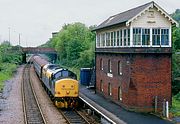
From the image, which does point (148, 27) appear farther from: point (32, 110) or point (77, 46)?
point (77, 46)

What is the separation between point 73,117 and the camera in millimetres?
26703

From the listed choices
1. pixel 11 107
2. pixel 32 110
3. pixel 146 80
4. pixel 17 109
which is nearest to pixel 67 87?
pixel 32 110

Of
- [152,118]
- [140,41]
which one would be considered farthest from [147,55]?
[152,118]

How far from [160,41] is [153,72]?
2.25 metres

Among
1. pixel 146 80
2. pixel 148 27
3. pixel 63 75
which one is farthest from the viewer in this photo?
pixel 63 75

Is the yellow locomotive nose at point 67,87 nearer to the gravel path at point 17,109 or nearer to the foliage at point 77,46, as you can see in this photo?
the gravel path at point 17,109

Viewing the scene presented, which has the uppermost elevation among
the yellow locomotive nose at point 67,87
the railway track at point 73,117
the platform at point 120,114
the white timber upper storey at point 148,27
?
the white timber upper storey at point 148,27

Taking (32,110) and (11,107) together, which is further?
(11,107)

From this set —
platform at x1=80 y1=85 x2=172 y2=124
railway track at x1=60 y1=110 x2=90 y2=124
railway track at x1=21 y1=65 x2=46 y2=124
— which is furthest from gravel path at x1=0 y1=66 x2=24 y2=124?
platform at x1=80 y1=85 x2=172 y2=124

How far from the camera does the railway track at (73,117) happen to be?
24.8 m

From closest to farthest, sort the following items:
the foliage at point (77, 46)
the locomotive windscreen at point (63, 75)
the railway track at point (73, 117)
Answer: the railway track at point (73, 117)
the locomotive windscreen at point (63, 75)
the foliage at point (77, 46)

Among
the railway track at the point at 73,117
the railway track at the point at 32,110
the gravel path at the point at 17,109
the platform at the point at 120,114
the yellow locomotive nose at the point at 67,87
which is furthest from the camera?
the yellow locomotive nose at the point at 67,87

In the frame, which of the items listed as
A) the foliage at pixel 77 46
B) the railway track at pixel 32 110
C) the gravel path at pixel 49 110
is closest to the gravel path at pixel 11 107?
the railway track at pixel 32 110

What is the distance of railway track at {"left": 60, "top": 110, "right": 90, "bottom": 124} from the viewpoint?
24781mm
